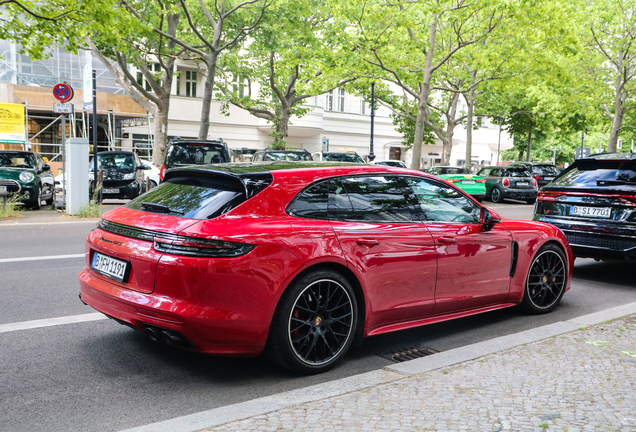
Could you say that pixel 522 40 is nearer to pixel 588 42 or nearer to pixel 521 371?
pixel 588 42

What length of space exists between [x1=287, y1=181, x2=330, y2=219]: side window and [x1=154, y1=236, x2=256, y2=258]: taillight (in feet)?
1.79

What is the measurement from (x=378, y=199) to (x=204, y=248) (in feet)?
5.11

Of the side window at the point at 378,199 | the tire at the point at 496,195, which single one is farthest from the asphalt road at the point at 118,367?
the tire at the point at 496,195

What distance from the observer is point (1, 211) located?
43.9 feet

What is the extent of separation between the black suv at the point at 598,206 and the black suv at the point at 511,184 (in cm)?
1631

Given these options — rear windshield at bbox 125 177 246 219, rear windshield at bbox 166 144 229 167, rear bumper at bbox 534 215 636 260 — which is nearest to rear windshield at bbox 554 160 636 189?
rear bumper at bbox 534 215 636 260

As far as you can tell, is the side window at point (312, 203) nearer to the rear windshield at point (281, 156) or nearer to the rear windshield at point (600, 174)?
the rear windshield at point (600, 174)

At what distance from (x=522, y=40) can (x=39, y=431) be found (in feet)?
79.3

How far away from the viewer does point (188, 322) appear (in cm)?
381

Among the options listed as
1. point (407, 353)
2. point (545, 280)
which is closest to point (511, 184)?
point (545, 280)

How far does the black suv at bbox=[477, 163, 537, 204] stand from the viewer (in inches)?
947

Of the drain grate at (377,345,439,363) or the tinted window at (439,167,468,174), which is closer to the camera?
the drain grate at (377,345,439,363)

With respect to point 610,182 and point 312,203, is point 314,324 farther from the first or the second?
point 610,182

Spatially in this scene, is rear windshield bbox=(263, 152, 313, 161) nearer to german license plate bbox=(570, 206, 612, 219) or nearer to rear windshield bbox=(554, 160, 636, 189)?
rear windshield bbox=(554, 160, 636, 189)
